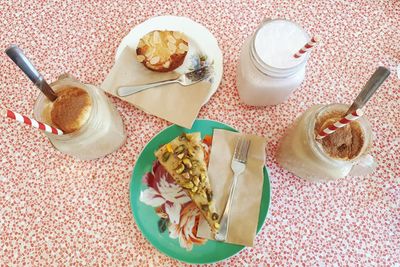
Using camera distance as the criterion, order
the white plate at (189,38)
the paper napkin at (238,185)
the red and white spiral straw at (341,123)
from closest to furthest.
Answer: the red and white spiral straw at (341,123), the paper napkin at (238,185), the white plate at (189,38)

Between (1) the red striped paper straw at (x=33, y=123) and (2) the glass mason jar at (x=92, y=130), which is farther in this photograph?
(2) the glass mason jar at (x=92, y=130)

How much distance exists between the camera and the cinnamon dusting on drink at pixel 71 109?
831 millimetres

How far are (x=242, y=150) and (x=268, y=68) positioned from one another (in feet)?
0.71

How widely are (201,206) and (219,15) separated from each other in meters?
0.57

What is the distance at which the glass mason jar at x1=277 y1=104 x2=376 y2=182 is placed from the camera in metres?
0.77

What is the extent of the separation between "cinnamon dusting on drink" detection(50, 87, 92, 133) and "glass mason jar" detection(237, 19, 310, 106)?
0.39m

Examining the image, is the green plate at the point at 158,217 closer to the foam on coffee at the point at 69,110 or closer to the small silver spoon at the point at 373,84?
the foam on coffee at the point at 69,110

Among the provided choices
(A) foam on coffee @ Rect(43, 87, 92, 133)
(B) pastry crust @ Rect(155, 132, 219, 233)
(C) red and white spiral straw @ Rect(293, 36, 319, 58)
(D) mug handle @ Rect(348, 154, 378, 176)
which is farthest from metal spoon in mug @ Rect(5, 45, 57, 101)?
(D) mug handle @ Rect(348, 154, 378, 176)

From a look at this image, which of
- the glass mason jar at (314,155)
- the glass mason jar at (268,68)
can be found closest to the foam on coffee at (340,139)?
the glass mason jar at (314,155)

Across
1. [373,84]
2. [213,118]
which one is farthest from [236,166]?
[373,84]

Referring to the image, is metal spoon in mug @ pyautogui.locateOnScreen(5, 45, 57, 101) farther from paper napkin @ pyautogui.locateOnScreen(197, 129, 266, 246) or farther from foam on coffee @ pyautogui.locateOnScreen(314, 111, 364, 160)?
foam on coffee @ pyautogui.locateOnScreen(314, 111, 364, 160)

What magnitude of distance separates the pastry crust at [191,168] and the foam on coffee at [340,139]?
29 centimetres

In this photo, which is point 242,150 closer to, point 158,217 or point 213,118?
point 213,118

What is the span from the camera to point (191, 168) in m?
0.90
